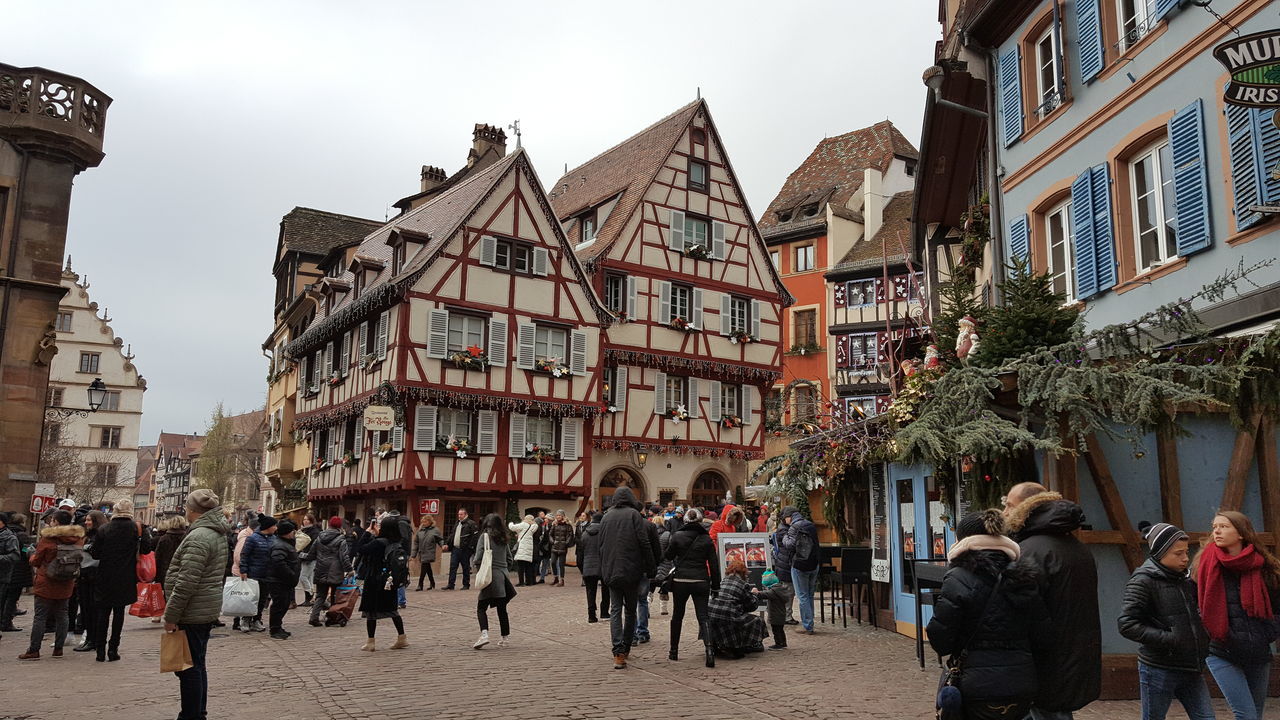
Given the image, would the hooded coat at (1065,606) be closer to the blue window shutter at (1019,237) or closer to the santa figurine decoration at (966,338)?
the santa figurine decoration at (966,338)

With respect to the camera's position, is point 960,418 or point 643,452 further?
point 643,452

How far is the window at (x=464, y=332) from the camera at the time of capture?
94.7 ft

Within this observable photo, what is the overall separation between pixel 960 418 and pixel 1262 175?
3.55 meters

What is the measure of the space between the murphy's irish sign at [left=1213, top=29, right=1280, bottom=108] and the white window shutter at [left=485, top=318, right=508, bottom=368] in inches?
890

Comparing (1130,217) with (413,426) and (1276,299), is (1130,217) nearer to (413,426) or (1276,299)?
(1276,299)

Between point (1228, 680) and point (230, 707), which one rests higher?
point (1228, 680)

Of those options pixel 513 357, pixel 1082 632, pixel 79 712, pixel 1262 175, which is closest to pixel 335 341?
pixel 513 357

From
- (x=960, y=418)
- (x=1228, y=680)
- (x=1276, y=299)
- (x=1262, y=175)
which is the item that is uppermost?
(x=1262, y=175)

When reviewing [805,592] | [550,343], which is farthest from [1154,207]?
[550,343]

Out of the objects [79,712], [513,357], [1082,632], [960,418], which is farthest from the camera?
[513,357]

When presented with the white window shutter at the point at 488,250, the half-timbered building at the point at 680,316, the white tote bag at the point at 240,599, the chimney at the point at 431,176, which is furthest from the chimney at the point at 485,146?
the white tote bag at the point at 240,599

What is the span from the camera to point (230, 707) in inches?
333

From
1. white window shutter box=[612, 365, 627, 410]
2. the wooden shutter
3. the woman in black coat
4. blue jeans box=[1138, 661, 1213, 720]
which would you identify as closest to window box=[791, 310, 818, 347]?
white window shutter box=[612, 365, 627, 410]

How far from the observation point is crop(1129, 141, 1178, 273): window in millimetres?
10844
